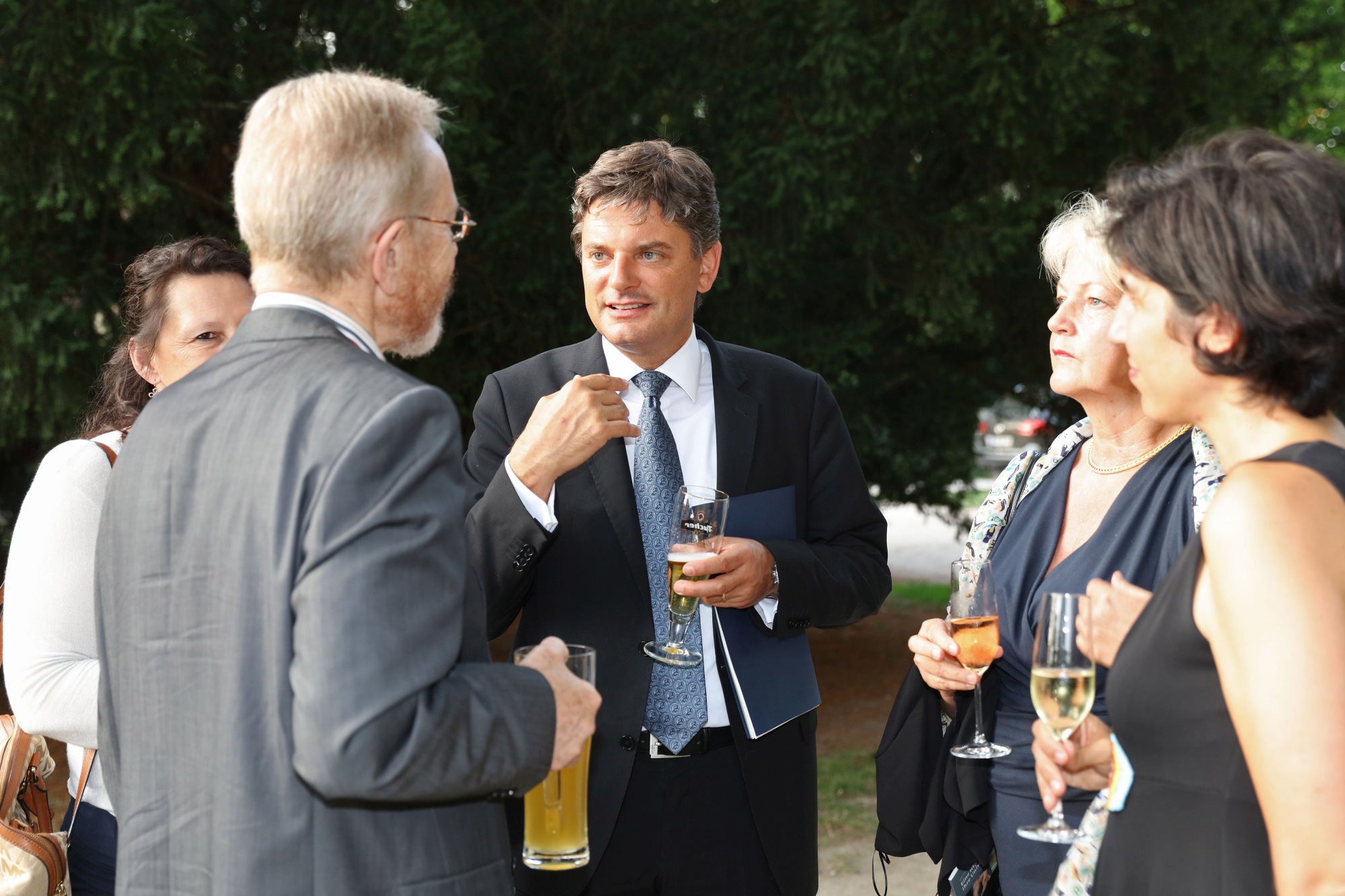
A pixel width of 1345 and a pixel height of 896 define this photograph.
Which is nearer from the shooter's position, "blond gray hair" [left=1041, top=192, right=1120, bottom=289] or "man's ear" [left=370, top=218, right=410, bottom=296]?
"man's ear" [left=370, top=218, right=410, bottom=296]

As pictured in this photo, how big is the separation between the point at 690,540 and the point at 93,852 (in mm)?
1585

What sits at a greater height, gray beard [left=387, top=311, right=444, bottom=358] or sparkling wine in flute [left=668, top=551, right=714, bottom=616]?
gray beard [left=387, top=311, right=444, bottom=358]

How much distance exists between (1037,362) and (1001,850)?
6.17 m

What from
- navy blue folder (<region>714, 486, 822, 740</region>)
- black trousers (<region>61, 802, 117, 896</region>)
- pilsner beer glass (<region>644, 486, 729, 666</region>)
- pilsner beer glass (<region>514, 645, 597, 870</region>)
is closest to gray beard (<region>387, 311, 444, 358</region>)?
pilsner beer glass (<region>514, 645, 597, 870</region>)

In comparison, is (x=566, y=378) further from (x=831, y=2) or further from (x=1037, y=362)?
(x=1037, y=362)

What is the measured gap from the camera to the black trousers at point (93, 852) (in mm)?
2748

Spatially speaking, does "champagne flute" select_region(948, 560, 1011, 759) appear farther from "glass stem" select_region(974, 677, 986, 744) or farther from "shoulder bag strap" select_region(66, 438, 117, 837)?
"shoulder bag strap" select_region(66, 438, 117, 837)

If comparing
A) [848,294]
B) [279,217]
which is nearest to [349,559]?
[279,217]

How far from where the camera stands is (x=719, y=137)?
24.2 feet

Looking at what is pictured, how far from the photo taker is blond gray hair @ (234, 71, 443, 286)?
5.95 ft

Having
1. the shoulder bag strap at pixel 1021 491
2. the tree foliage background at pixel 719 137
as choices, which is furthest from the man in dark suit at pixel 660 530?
the tree foliage background at pixel 719 137

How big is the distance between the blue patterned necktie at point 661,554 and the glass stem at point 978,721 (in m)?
0.67

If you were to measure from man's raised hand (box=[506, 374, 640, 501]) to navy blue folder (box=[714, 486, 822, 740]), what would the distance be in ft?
1.76

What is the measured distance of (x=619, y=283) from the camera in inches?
125
